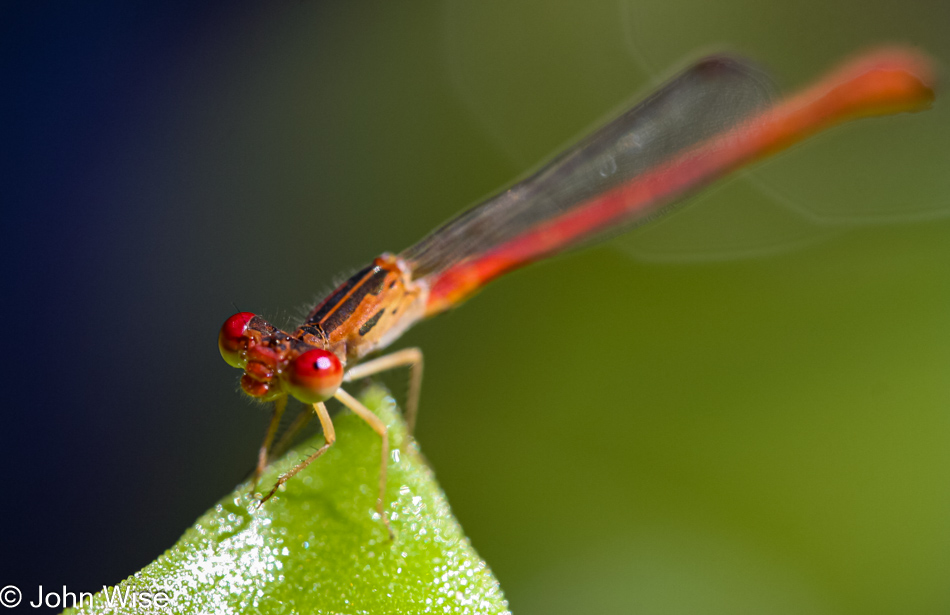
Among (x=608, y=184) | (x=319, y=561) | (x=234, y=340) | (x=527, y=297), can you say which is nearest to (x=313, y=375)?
(x=234, y=340)

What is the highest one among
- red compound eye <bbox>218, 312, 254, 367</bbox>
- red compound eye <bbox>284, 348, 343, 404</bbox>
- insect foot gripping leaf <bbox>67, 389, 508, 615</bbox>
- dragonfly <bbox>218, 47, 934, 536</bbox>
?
dragonfly <bbox>218, 47, 934, 536</bbox>

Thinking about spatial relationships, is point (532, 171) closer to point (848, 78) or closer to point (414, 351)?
point (414, 351)

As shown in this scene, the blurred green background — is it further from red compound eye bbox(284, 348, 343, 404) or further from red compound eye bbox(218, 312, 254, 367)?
red compound eye bbox(284, 348, 343, 404)

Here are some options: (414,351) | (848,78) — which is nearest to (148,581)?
(414,351)

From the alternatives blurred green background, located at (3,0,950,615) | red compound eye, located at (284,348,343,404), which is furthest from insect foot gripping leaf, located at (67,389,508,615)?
blurred green background, located at (3,0,950,615)

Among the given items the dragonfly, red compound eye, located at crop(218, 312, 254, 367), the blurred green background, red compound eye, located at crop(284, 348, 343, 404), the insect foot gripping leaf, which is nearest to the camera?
the insect foot gripping leaf

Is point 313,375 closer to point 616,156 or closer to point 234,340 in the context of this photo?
point 234,340
